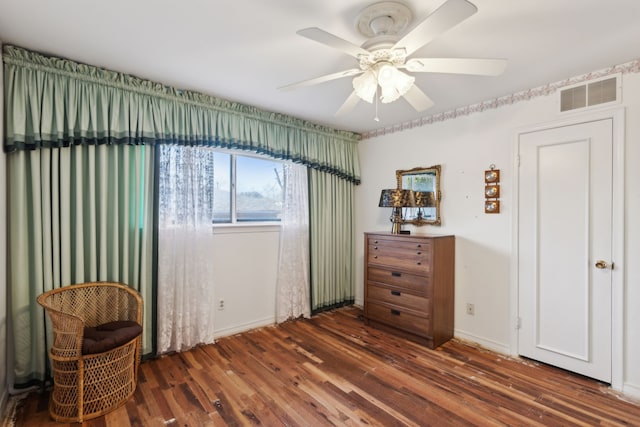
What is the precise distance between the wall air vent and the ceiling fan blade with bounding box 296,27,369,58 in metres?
1.92

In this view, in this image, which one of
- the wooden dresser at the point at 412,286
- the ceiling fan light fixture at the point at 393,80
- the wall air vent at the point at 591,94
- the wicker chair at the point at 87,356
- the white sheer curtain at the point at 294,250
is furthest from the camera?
the white sheer curtain at the point at 294,250

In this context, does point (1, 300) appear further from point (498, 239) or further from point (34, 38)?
point (498, 239)

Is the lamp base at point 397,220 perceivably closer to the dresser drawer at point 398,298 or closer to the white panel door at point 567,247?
the dresser drawer at point 398,298

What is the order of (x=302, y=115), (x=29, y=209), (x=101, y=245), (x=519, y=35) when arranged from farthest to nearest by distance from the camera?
1. (x=302, y=115)
2. (x=101, y=245)
3. (x=29, y=209)
4. (x=519, y=35)

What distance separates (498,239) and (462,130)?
1.14 meters

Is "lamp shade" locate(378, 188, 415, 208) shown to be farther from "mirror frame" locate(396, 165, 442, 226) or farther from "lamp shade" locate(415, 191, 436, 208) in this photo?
"mirror frame" locate(396, 165, 442, 226)

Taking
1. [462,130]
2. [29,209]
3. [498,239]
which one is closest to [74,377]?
[29,209]

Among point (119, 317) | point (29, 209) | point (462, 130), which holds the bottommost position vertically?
point (119, 317)

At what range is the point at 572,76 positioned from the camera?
2.45m

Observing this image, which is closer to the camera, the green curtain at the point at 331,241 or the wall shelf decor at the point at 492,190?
the wall shelf decor at the point at 492,190

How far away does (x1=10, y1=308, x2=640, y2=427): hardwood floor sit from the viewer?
1.95 meters

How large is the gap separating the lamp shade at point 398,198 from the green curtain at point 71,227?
228cm

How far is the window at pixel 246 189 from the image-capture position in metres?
3.24

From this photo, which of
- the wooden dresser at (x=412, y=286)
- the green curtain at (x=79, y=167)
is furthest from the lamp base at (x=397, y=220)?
the green curtain at (x=79, y=167)
